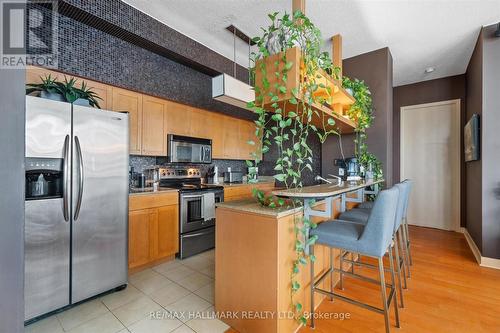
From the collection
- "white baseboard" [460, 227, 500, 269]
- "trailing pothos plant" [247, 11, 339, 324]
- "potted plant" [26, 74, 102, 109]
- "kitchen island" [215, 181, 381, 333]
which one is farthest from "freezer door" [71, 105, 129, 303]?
"white baseboard" [460, 227, 500, 269]

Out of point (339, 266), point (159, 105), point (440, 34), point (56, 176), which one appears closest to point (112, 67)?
point (159, 105)

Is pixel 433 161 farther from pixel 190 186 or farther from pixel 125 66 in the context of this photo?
pixel 125 66

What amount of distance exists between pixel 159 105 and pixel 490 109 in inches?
162

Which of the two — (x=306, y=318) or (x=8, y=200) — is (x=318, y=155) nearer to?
(x=306, y=318)

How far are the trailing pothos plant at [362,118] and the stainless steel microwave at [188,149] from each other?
6.98 feet

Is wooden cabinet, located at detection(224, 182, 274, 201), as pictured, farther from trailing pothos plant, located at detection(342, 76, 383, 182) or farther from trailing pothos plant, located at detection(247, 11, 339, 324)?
trailing pothos plant, located at detection(247, 11, 339, 324)

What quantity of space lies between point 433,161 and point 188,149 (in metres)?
4.49

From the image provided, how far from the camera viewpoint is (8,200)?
595 millimetres

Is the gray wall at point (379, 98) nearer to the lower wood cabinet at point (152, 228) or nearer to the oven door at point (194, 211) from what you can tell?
the oven door at point (194, 211)

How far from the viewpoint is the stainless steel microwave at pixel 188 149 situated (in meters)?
3.19

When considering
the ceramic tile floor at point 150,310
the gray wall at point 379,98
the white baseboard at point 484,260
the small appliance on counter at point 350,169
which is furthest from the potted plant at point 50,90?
the white baseboard at point 484,260

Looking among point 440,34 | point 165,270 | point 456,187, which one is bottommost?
point 165,270

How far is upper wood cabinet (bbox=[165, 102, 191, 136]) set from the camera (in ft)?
10.5

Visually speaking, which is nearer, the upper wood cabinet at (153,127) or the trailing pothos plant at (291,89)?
the trailing pothos plant at (291,89)
